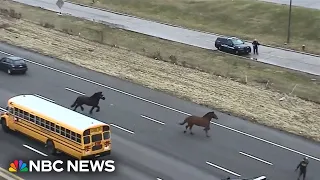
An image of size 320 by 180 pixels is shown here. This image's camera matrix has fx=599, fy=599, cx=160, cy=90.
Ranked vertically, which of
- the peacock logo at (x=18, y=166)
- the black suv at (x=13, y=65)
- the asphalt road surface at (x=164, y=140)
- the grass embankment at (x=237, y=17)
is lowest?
the peacock logo at (x=18, y=166)

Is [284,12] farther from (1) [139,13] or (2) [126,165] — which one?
(2) [126,165]

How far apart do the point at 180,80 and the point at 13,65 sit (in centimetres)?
1399

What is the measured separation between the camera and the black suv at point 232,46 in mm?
62875

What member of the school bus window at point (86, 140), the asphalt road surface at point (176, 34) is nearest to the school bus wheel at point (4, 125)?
the school bus window at point (86, 140)

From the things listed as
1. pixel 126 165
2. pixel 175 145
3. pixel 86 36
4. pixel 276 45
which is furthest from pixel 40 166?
pixel 276 45

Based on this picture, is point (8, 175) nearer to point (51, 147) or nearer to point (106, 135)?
point (51, 147)

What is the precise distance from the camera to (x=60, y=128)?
33156mm

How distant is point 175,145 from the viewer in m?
36.9

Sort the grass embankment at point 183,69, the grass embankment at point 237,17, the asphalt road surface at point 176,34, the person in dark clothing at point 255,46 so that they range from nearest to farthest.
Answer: the grass embankment at point 183,69
the asphalt road surface at point 176,34
the person in dark clothing at point 255,46
the grass embankment at point 237,17

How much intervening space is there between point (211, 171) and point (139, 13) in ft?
174

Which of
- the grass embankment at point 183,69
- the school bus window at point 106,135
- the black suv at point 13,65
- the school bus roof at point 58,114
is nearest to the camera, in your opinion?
the school bus roof at point 58,114

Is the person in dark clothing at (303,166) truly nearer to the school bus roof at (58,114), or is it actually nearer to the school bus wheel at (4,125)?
the school bus roof at (58,114)

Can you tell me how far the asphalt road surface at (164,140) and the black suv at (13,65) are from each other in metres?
0.59

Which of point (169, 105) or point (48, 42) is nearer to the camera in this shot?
point (169, 105)
